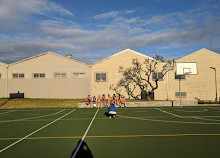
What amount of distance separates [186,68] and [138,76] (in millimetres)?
7847

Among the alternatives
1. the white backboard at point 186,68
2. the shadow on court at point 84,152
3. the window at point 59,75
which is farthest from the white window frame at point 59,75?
the shadow on court at point 84,152

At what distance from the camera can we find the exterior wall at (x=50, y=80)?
32.2 metres

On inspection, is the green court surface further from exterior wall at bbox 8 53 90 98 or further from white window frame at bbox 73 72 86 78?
white window frame at bbox 73 72 86 78

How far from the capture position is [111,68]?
30.9m

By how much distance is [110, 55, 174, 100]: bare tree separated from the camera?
3010 centimetres

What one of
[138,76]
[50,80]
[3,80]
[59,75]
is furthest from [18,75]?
[138,76]

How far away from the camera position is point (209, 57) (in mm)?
31047

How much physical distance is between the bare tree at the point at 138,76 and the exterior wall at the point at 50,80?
6578 mm

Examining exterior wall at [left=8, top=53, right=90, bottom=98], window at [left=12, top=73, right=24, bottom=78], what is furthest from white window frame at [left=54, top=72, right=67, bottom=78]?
window at [left=12, top=73, right=24, bottom=78]

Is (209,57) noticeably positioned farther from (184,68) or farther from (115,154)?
(115,154)

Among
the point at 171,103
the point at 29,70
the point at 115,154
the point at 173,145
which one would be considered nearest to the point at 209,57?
the point at 171,103

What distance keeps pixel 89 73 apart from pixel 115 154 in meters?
26.4

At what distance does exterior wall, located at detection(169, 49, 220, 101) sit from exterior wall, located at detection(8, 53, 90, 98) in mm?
15700

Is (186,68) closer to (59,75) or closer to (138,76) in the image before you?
(138,76)
